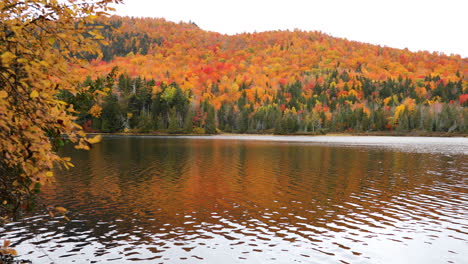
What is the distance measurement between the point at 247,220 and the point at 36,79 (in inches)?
709

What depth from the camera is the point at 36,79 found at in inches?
278

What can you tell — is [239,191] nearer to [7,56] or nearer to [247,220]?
[247,220]

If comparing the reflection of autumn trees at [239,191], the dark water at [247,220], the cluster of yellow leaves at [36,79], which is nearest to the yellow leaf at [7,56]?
the cluster of yellow leaves at [36,79]

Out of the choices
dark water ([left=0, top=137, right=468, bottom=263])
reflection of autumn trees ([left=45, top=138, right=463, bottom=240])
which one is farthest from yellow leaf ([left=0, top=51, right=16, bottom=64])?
reflection of autumn trees ([left=45, top=138, right=463, bottom=240])

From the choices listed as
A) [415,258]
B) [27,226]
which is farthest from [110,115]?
[415,258]

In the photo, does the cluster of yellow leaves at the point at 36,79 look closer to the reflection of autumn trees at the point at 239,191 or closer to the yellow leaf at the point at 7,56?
the yellow leaf at the point at 7,56

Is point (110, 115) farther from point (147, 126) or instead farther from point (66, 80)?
point (66, 80)

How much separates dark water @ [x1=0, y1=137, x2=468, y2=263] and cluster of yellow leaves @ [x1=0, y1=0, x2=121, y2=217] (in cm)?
1041

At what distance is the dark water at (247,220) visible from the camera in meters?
17.4

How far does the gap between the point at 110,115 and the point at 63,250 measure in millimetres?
150783

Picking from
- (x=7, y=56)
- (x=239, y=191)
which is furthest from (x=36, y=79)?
(x=239, y=191)

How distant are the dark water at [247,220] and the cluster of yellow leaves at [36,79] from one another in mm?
10410

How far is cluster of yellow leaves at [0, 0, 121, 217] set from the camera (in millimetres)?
6863

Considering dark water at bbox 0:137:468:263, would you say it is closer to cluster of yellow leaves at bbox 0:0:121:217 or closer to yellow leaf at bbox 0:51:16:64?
cluster of yellow leaves at bbox 0:0:121:217
